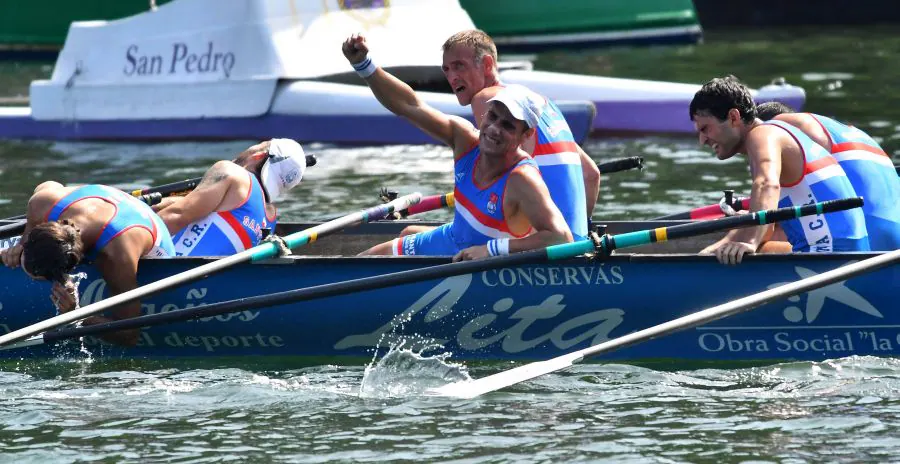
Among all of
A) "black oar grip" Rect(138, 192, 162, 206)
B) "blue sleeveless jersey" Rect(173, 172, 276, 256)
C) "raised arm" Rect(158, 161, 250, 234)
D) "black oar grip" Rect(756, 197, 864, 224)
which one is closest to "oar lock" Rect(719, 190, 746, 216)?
"black oar grip" Rect(756, 197, 864, 224)

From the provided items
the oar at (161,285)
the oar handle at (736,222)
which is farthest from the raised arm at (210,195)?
the oar handle at (736,222)

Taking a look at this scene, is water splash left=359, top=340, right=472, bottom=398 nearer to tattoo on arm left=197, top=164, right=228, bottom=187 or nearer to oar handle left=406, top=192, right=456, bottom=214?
tattoo on arm left=197, top=164, right=228, bottom=187

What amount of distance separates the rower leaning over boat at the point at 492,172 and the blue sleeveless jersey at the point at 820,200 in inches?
57.9

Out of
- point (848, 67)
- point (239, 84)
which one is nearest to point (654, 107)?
point (239, 84)

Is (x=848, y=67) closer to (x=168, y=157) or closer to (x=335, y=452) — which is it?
(x=168, y=157)

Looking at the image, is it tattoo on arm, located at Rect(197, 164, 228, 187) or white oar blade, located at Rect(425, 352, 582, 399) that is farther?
tattoo on arm, located at Rect(197, 164, 228, 187)

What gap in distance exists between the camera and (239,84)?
1817 centimetres

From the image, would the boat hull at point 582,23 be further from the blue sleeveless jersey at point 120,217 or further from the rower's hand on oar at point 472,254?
the rower's hand on oar at point 472,254

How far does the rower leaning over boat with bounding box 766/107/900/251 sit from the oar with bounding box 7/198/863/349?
845 mm

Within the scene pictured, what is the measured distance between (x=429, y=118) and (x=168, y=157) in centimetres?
944

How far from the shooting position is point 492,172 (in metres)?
8.72

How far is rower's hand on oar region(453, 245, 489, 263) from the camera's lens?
876 centimetres

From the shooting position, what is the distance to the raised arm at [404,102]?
886 centimetres

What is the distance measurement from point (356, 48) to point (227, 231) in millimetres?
1662
